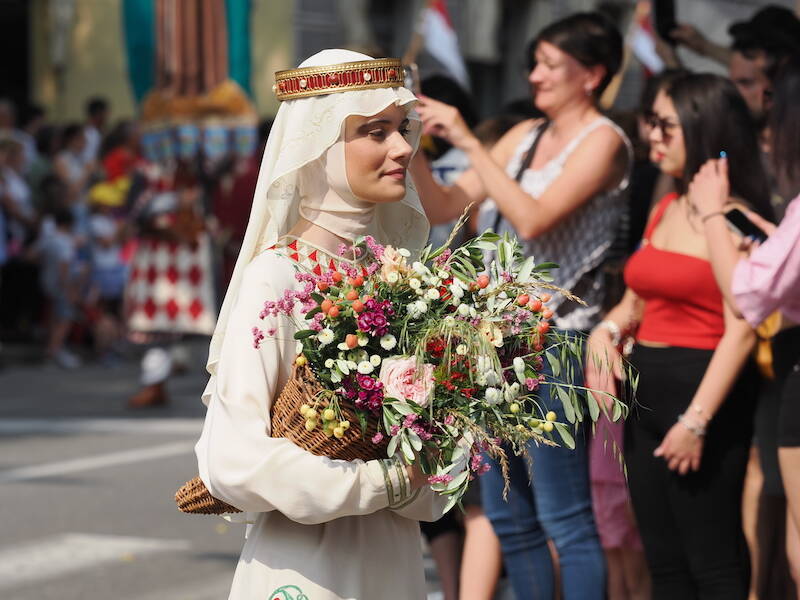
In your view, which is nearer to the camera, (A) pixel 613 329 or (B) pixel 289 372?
(B) pixel 289 372

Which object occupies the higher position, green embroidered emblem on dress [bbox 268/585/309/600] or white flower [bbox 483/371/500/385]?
white flower [bbox 483/371/500/385]

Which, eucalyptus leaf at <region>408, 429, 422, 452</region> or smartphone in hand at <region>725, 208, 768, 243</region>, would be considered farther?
smartphone in hand at <region>725, 208, 768, 243</region>

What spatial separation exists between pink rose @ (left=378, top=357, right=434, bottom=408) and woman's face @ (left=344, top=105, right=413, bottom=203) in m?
0.51

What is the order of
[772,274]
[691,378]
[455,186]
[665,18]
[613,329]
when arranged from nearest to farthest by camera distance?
[772,274], [691,378], [613,329], [455,186], [665,18]

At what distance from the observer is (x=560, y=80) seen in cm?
505

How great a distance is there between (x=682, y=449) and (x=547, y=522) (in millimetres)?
565

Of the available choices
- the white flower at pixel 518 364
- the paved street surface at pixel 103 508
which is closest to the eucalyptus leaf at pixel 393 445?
the white flower at pixel 518 364

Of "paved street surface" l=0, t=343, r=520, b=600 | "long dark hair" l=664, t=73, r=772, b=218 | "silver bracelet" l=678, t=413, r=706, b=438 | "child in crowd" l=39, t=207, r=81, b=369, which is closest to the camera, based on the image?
"silver bracelet" l=678, t=413, r=706, b=438

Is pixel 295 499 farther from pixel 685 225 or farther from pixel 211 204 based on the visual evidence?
pixel 211 204

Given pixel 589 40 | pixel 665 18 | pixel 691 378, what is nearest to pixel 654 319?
pixel 691 378

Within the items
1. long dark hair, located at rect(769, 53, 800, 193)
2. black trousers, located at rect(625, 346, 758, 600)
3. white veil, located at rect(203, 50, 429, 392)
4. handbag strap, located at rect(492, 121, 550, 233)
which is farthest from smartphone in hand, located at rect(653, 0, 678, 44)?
white veil, located at rect(203, 50, 429, 392)

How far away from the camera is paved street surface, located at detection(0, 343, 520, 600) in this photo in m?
6.46

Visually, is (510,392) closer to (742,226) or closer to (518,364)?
(518,364)

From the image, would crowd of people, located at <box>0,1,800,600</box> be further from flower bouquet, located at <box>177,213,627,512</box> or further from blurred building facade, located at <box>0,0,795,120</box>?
blurred building facade, located at <box>0,0,795,120</box>
